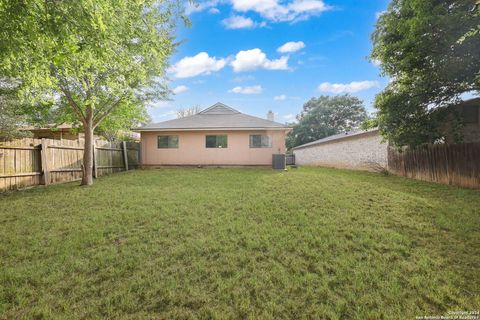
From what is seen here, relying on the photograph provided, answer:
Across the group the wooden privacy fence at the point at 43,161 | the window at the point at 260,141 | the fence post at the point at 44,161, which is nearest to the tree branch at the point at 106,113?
the wooden privacy fence at the point at 43,161

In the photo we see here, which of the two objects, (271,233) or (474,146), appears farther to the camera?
(474,146)

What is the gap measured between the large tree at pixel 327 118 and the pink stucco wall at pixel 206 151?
21233mm

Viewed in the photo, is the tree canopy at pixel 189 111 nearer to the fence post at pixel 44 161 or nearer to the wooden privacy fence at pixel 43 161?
the wooden privacy fence at pixel 43 161

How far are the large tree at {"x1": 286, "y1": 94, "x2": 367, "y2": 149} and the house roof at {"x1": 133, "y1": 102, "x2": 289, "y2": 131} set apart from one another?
19820 millimetres

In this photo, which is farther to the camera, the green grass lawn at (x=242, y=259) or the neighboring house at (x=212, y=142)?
the neighboring house at (x=212, y=142)

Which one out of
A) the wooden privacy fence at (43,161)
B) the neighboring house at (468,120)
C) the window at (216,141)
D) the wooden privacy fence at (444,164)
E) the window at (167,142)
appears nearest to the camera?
the wooden privacy fence at (444,164)

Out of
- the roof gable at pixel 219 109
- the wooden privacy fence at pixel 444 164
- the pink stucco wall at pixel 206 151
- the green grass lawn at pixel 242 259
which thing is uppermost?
the roof gable at pixel 219 109

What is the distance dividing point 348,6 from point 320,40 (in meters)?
3.06

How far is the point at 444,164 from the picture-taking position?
799 cm

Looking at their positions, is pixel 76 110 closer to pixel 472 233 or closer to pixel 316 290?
pixel 316 290

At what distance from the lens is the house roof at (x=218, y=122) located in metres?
14.1

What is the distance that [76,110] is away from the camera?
8430 millimetres

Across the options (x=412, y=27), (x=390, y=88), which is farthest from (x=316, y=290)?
(x=390, y=88)

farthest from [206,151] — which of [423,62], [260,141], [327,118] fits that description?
[327,118]
